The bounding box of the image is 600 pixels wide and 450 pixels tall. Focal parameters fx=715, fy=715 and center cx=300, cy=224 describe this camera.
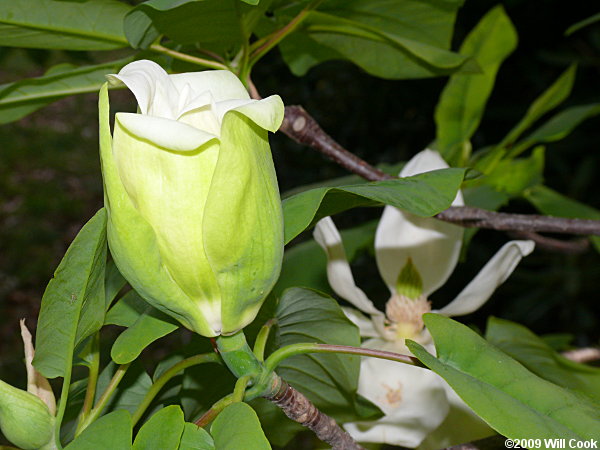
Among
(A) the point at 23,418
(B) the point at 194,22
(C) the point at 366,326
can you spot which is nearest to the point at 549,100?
(C) the point at 366,326

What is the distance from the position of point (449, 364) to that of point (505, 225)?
29cm

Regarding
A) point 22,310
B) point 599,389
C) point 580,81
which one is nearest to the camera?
point 599,389

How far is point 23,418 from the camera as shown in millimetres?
420

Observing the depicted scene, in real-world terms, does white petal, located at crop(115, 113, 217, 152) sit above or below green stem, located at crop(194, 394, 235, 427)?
above

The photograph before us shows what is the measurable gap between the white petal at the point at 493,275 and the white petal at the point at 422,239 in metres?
0.06

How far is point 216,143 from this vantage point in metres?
0.37

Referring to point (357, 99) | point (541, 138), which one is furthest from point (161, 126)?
point (357, 99)

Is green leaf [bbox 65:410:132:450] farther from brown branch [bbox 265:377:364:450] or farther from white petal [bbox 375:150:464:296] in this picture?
white petal [bbox 375:150:464:296]

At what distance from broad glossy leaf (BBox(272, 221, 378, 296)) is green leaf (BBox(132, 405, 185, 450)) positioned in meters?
0.43

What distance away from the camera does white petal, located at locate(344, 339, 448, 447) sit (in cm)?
58

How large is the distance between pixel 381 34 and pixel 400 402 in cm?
36

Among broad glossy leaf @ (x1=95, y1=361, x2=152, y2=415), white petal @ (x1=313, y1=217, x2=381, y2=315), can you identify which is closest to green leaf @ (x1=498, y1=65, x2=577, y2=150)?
white petal @ (x1=313, y1=217, x2=381, y2=315)

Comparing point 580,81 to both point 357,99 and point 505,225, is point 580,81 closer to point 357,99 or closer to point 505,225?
point 357,99

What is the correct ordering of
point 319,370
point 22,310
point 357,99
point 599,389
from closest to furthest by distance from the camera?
1. point 319,370
2. point 599,389
3. point 357,99
4. point 22,310
